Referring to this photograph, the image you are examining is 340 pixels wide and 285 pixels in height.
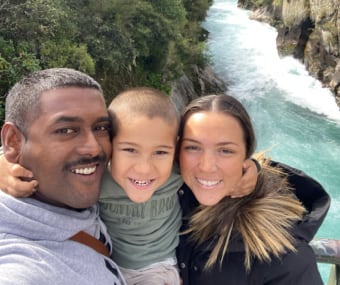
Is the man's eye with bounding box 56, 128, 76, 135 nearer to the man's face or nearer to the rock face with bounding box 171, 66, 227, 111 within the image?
the man's face

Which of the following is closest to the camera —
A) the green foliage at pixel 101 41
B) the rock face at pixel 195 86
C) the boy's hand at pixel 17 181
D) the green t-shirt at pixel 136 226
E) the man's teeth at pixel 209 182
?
the boy's hand at pixel 17 181

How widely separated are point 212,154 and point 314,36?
61.2 feet

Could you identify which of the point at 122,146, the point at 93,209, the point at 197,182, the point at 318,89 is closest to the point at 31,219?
the point at 93,209

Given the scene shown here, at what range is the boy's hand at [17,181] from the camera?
168cm

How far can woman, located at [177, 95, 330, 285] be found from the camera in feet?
6.01

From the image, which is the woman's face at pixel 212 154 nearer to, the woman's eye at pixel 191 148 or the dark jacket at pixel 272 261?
→ the woman's eye at pixel 191 148

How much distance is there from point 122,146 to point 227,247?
2.41 feet

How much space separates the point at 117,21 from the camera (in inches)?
421

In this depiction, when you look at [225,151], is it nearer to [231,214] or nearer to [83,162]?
[231,214]

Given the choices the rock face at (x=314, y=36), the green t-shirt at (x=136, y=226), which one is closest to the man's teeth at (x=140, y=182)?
the green t-shirt at (x=136, y=226)

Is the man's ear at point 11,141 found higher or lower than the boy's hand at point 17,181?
higher

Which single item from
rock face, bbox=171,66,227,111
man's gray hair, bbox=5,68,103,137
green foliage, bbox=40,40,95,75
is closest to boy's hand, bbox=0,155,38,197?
man's gray hair, bbox=5,68,103,137

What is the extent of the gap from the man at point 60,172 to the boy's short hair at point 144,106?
0.57 ft

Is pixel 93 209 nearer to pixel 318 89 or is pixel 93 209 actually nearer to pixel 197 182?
pixel 197 182
